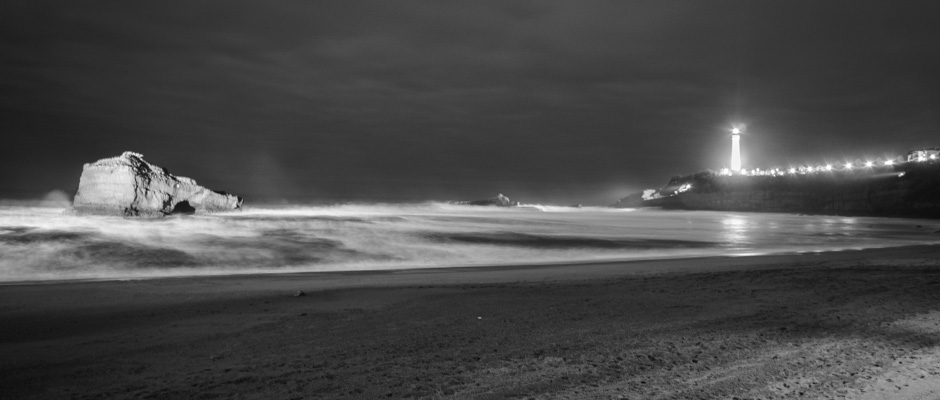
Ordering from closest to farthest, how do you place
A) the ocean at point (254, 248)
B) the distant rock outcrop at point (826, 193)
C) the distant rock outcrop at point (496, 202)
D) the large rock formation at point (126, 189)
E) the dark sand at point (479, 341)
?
the dark sand at point (479, 341) → the ocean at point (254, 248) → the large rock formation at point (126, 189) → the distant rock outcrop at point (826, 193) → the distant rock outcrop at point (496, 202)

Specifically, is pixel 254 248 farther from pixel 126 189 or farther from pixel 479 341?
pixel 479 341

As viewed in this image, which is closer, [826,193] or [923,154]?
[826,193]

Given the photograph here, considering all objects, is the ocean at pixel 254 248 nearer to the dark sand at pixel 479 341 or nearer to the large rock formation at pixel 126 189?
the large rock formation at pixel 126 189

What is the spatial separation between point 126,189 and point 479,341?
21.3 meters

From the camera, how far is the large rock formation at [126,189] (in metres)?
20.3

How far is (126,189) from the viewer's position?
20625mm

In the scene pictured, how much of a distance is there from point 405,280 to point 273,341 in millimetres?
4801

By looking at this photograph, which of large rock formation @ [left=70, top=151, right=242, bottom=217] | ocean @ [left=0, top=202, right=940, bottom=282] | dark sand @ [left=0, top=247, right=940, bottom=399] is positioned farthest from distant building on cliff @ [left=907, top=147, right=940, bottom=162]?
large rock formation @ [left=70, top=151, right=242, bottom=217]

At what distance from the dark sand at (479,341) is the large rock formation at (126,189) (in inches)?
556

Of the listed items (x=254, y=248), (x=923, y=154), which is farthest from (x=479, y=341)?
(x=923, y=154)

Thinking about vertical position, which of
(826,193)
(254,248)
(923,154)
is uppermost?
(923,154)

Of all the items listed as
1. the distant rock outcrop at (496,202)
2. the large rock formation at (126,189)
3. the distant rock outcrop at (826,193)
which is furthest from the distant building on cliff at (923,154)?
the large rock formation at (126,189)

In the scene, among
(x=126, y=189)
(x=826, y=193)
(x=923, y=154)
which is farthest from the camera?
(x=923, y=154)

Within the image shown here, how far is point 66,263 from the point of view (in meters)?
11.0
